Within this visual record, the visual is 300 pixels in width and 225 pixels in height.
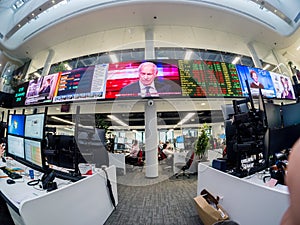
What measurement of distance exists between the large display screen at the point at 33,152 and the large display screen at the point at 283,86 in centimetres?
546

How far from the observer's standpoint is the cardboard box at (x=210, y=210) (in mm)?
1429

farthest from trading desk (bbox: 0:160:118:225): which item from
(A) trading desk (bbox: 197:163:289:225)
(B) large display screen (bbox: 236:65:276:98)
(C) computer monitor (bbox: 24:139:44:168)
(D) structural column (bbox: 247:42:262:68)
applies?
(D) structural column (bbox: 247:42:262:68)

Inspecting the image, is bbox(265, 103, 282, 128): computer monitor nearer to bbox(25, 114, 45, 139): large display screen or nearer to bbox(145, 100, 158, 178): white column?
bbox(25, 114, 45, 139): large display screen

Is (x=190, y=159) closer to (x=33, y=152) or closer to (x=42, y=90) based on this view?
(x=33, y=152)

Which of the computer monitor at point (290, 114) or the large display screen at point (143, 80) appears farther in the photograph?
the large display screen at point (143, 80)

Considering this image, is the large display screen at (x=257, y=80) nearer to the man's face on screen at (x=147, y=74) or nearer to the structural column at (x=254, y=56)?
the structural column at (x=254, y=56)

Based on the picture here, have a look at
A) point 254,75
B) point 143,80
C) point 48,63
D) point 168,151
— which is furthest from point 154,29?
point 168,151

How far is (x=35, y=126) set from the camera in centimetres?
146

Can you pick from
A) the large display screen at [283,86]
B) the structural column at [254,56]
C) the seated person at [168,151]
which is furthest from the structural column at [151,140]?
the large display screen at [283,86]

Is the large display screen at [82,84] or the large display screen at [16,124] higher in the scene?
the large display screen at [82,84]

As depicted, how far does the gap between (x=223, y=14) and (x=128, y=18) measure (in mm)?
2629

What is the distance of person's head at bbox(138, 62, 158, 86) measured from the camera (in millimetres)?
3221

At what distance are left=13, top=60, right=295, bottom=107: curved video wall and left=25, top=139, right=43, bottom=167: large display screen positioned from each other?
1.87 meters

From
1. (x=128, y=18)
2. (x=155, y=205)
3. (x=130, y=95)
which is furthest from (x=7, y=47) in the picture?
(x=155, y=205)
